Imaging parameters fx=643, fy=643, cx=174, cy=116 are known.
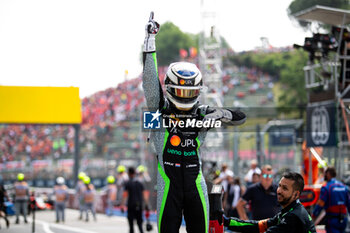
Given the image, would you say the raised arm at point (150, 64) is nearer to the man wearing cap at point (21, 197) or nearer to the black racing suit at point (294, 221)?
Answer: the black racing suit at point (294, 221)

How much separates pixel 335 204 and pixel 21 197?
40.0ft

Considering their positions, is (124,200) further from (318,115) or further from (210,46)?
(210,46)

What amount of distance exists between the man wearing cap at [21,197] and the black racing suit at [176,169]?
14.8 metres

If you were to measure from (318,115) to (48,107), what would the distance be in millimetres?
7584

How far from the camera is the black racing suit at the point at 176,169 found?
525 centimetres

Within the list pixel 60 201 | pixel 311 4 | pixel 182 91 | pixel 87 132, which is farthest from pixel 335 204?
pixel 311 4

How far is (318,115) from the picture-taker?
1455cm

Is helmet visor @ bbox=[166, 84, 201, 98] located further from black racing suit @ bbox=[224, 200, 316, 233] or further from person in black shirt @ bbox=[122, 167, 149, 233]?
person in black shirt @ bbox=[122, 167, 149, 233]

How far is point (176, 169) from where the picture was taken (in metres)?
5.32

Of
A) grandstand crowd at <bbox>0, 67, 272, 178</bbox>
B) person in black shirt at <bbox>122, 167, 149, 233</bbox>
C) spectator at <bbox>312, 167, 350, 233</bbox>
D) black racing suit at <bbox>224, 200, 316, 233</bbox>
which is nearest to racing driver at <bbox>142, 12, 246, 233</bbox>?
black racing suit at <bbox>224, 200, 316, 233</bbox>

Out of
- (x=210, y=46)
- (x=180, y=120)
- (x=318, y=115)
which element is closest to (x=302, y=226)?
(x=180, y=120)

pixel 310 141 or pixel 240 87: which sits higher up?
pixel 240 87

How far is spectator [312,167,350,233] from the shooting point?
32.8 feet

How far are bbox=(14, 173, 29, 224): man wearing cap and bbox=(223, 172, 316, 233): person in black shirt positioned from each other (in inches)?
603
